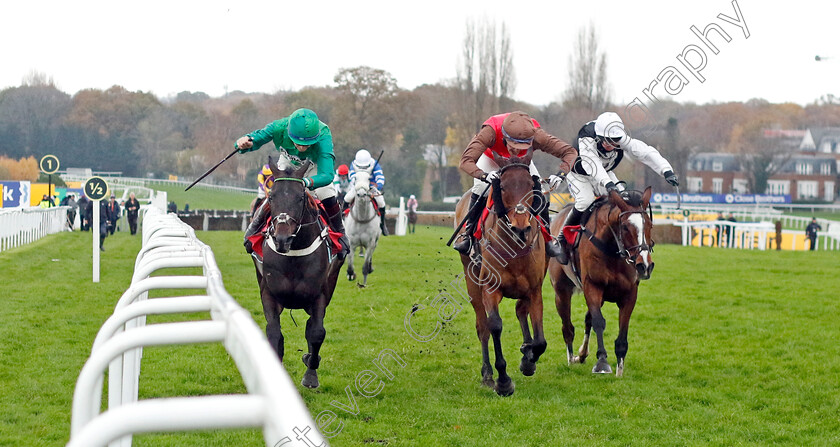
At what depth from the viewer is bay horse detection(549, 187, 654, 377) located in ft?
21.0

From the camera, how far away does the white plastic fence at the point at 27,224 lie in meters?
17.6

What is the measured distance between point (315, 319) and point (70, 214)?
2482 centimetres

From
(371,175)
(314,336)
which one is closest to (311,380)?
(314,336)

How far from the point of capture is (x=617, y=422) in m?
5.29

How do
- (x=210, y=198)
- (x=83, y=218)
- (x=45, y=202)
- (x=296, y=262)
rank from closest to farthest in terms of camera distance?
1. (x=296, y=262)
2. (x=45, y=202)
3. (x=83, y=218)
4. (x=210, y=198)

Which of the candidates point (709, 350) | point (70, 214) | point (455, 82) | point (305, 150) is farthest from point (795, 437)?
point (455, 82)

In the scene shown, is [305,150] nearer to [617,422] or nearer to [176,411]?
[617,422]

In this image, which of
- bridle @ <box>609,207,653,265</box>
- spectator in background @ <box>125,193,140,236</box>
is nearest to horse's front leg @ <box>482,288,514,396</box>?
bridle @ <box>609,207,653,265</box>

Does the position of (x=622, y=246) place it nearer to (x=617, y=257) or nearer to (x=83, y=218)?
(x=617, y=257)

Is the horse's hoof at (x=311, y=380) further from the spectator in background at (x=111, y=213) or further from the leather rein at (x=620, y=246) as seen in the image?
the spectator in background at (x=111, y=213)

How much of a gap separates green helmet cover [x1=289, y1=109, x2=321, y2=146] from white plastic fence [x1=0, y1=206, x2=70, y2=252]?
1305 centimetres

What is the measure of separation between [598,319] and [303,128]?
2.70m

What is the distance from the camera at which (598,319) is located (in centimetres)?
663

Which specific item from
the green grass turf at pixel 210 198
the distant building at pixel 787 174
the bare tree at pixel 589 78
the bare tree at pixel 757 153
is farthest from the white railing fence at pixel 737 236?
the distant building at pixel 787 174
